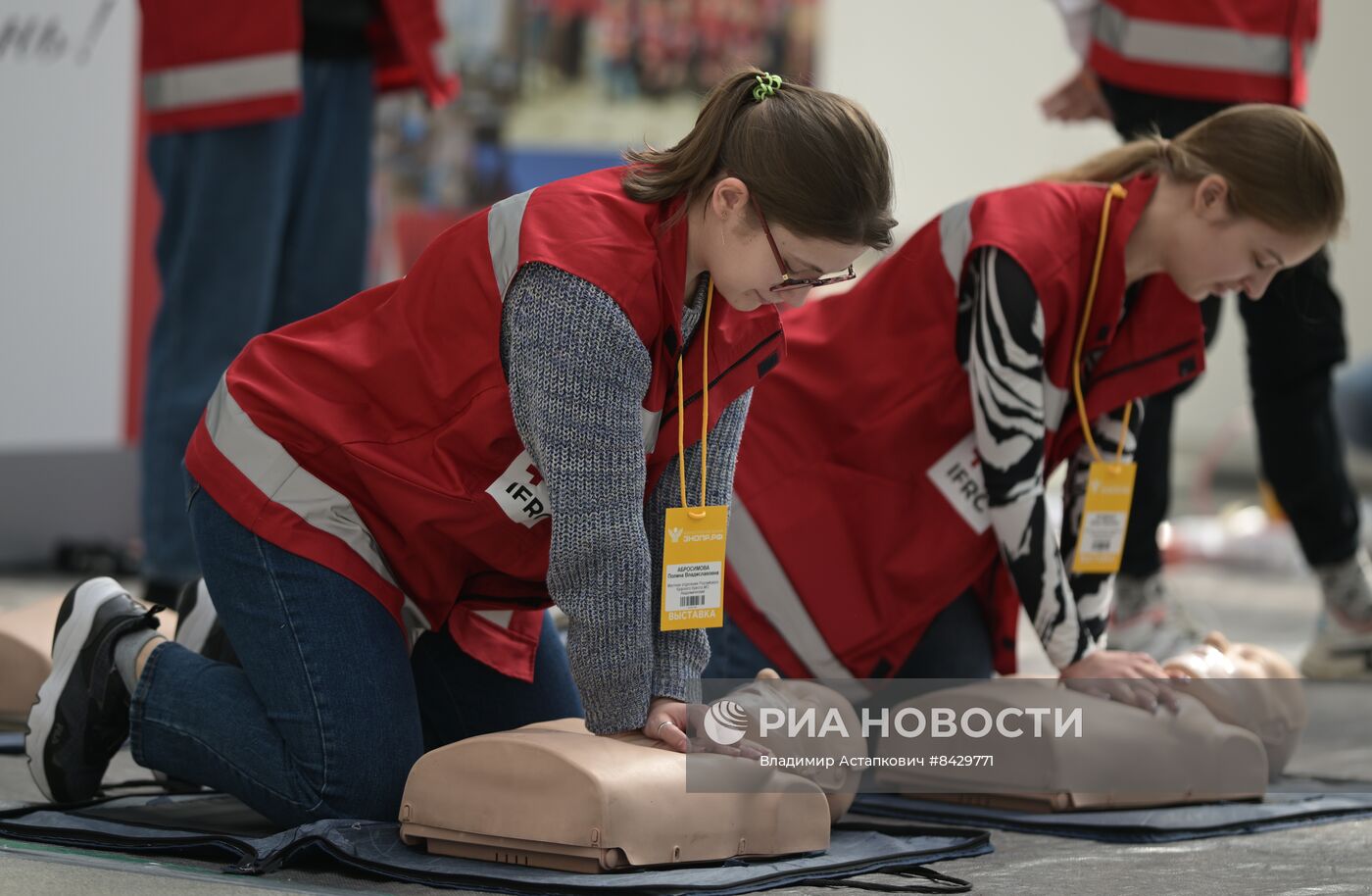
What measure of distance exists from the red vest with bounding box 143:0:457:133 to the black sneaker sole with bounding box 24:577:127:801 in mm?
1009

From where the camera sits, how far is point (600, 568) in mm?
1496

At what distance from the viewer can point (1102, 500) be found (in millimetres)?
2025

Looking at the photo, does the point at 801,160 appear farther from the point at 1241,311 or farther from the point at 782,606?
the point at 1241,311

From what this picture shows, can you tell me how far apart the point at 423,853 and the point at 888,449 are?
2.60 feet

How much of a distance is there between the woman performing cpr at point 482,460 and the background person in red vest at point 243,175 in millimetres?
999

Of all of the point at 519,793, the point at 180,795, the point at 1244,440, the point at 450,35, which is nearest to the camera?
the point at 519,793

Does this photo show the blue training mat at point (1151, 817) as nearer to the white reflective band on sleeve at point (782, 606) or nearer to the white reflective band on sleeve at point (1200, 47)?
the white reflective band on sleeve at point (782, 606)

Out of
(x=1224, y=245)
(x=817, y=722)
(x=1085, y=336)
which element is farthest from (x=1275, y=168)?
(x=817, y=722)

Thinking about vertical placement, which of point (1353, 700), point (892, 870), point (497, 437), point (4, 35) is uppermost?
point (4, 35)

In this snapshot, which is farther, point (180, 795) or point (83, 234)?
point (83, 234)

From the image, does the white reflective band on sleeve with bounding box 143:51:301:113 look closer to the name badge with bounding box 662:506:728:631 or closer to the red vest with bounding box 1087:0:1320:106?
the red vest with bounding box 1087:0:1320:106

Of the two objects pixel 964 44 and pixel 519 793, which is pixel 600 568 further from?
pixel 964 44

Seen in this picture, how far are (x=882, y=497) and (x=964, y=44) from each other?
4.86 m

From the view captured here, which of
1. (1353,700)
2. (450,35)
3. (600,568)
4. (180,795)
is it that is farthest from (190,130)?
(450,35)
